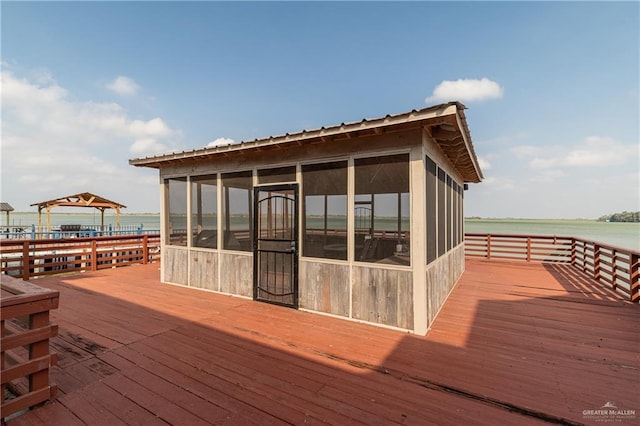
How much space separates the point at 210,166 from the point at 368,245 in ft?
10.4

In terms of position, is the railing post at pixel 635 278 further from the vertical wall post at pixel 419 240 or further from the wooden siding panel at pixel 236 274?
the wooden siding panel at pixel 236 274

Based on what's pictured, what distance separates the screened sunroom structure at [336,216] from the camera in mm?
3293

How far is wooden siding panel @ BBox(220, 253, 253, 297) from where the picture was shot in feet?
14.9

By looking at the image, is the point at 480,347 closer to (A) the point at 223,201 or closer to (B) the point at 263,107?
(A) the point at 223,201

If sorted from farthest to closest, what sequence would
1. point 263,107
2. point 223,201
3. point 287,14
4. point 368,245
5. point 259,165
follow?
point 263,107 → point 287,14 → point 223,201 → point 259,165 → point 368,245

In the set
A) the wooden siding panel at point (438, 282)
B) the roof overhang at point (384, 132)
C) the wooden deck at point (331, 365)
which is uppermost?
the roof overhang at point (384, 132)

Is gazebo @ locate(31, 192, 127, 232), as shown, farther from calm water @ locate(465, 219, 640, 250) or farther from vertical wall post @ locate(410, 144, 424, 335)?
calm water @ locate(465, 219, 640, 250)

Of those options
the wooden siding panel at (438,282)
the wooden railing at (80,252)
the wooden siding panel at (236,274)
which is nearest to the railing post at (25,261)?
the wooden railing at (80,252)

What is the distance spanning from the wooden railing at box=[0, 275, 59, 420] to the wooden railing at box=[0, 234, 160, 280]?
17.8 feet

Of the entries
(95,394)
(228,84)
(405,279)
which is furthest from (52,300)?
(228,84)

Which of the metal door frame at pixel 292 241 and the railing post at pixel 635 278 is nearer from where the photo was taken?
the metal door frame at pixel 292 241

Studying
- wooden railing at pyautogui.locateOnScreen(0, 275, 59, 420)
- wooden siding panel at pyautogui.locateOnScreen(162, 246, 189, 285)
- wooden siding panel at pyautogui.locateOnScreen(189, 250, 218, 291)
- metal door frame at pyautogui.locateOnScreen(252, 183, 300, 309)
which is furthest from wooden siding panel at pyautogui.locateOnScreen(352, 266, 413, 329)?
wooden siding panel at pyautogui.locateOnScreen(162, 246, 189, 285)

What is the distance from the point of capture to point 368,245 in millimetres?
3729

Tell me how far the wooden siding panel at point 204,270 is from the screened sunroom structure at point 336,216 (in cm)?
3
